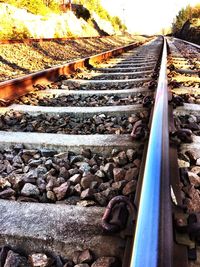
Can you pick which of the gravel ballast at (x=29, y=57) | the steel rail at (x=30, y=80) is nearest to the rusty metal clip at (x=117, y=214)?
the steel rail at (x=30, y=80)

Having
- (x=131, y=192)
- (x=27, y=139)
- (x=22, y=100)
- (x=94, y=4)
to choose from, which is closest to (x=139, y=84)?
(x=22, y=100)

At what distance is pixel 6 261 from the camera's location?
4.21 ft

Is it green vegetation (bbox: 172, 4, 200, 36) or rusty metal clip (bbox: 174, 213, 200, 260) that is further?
green vegetation (bbox: 172, 4, 200, 36)

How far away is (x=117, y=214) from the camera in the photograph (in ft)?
4.48

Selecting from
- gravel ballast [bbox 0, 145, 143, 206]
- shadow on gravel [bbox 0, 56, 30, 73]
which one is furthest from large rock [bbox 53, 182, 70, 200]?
shadow on gravel [bbox 0, 56, 30, 73]

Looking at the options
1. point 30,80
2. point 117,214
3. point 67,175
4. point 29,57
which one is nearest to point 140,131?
point 67,175

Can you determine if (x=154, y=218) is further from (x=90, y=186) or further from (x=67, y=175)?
(x=67, y=175)

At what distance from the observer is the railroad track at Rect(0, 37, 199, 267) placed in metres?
1.23

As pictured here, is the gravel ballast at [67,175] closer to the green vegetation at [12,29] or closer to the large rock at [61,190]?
the large rock at [61,190]

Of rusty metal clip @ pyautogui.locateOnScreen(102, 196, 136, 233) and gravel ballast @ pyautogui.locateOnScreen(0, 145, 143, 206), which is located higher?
rusty metal clip @ pyautogui.locateOnScreen(102, 196, 136, 233)

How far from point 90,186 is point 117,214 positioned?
1.49ft

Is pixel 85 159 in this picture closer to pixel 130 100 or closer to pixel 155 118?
pixel 155 118

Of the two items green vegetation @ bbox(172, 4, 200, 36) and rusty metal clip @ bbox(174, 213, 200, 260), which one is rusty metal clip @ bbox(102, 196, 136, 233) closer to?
rusty metal clip @ bbox(174, 213, 200, 260)

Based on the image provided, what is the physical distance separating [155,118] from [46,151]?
26.6 inches
